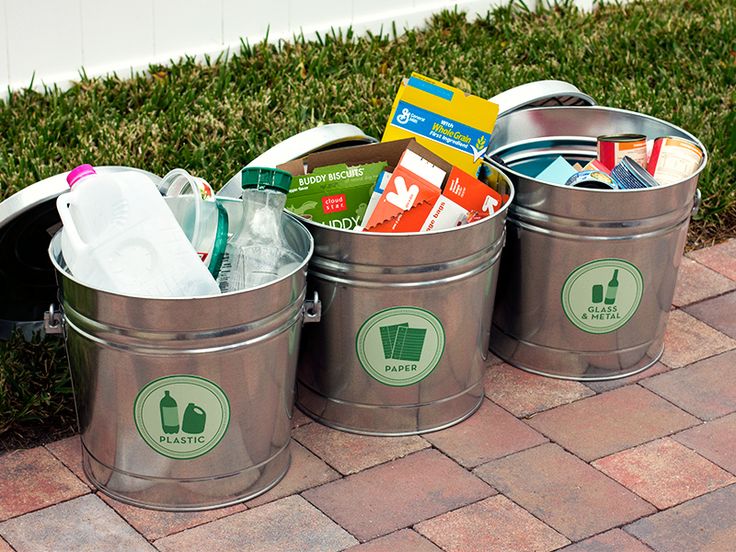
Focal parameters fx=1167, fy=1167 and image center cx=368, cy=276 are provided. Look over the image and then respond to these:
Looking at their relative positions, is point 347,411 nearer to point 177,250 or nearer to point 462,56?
point 177,250

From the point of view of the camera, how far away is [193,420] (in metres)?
2.59

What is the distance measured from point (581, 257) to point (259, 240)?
909 millimetres

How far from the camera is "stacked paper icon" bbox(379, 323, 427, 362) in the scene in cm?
284

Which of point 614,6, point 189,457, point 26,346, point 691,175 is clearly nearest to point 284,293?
point 189,457

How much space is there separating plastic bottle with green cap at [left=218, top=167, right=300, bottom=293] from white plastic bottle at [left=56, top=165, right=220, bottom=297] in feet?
0.46

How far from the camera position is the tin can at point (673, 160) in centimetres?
320

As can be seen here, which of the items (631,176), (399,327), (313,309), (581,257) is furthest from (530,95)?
(313,309)

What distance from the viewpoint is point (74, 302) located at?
2.56 m

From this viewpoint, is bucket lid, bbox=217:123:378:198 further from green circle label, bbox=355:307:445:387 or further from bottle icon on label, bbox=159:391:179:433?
bottle icon on label, bbox=159:391:179:433

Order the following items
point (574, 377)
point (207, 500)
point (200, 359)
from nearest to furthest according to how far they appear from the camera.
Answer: point (200, 359) < point (207, 500) < point (574, 377)

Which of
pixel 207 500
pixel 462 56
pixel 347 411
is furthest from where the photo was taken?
pixel 462 56

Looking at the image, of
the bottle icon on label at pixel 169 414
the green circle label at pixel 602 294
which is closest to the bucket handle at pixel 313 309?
the bottle icon on label at pixel 169 414

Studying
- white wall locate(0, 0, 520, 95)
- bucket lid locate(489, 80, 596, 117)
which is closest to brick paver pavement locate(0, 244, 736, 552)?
bucket lid locate(489, 80, 596, 117)

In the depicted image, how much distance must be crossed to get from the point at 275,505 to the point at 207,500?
162 mm
